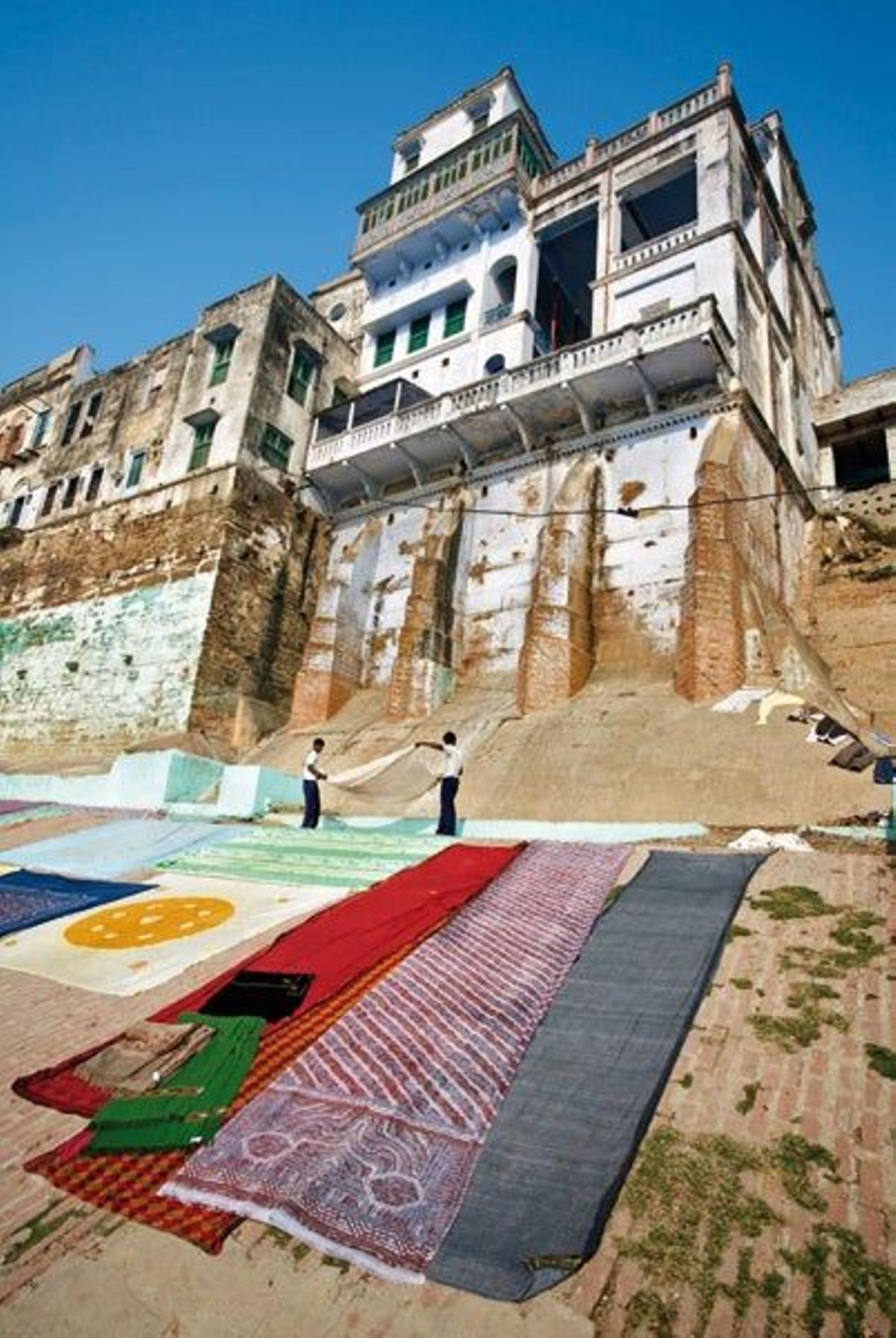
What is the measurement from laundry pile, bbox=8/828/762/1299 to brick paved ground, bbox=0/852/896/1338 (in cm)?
9

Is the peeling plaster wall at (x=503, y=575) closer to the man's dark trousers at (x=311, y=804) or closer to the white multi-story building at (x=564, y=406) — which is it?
the white multi-story building at (x=564, y=406)

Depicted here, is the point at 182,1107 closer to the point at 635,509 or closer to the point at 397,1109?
the point at 397,1109

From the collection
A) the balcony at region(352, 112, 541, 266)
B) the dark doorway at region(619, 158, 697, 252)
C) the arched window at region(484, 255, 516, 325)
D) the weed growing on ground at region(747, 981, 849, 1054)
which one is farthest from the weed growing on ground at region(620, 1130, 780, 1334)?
the balcony at region(352, 112, 541, 266)

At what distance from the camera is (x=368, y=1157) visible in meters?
3.16

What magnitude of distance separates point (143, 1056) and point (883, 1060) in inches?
156

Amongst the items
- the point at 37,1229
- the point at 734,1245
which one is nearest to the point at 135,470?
the point at 37,1229

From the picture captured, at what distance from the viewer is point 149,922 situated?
22.1 ft

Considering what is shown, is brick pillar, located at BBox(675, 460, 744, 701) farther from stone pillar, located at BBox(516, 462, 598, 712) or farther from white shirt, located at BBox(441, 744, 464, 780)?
white shirt, located at BBox(441, 744, 464, 780)

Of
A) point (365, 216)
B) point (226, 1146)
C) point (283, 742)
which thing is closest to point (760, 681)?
point (283, 742)

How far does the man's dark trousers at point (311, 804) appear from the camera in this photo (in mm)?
11336

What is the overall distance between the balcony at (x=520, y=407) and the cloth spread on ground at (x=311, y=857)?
14.2 m

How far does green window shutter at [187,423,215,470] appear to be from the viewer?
910 inches

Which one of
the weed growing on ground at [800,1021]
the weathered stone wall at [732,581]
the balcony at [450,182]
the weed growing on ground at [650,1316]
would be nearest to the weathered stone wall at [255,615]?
the balcony at [450,182]

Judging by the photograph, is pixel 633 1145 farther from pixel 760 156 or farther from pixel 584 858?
pixel 760 156
